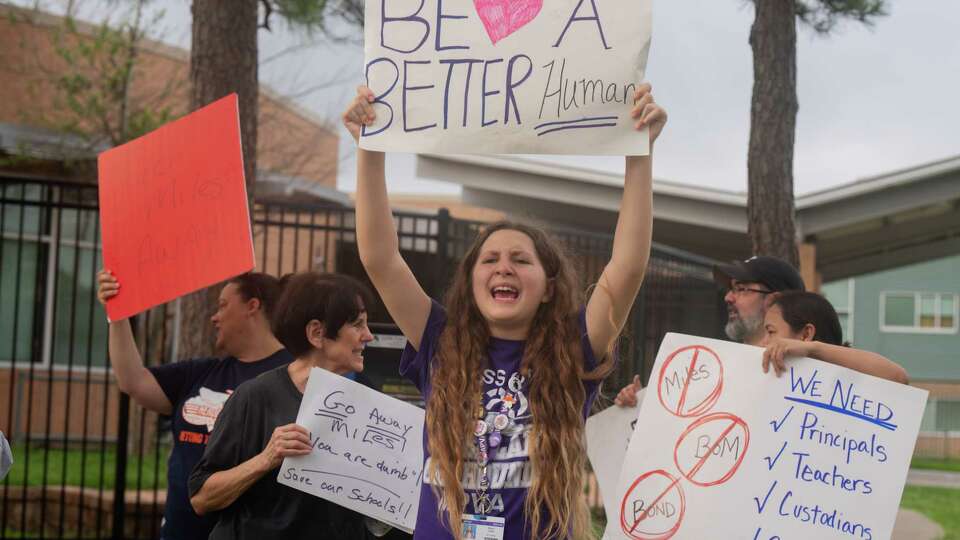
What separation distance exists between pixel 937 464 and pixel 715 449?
27.6m

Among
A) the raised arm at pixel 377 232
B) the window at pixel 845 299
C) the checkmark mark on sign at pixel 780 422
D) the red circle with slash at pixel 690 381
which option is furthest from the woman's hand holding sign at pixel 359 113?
the window at pixel 845 299

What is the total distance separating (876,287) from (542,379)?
3748cm

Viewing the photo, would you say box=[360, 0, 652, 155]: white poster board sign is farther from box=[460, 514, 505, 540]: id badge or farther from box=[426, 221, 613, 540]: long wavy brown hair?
box=[460, 514, 505, 540]: id badge

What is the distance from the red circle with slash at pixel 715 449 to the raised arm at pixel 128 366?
2.20m

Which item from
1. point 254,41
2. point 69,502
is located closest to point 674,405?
point 254,41

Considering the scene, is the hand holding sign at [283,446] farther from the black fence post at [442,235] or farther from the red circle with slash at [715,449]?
the black fence post at [442,235]

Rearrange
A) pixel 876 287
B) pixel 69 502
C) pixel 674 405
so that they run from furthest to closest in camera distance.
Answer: pixel 876 287 < pixel 69 502 < pixel 674 405

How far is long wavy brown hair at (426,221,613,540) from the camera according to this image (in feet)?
9.40

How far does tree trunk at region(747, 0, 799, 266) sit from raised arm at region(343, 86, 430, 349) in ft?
15.7

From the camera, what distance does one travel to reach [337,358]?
394cm

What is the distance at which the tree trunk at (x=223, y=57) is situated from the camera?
23.1 ft

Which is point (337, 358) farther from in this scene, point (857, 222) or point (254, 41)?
point (857, 222)

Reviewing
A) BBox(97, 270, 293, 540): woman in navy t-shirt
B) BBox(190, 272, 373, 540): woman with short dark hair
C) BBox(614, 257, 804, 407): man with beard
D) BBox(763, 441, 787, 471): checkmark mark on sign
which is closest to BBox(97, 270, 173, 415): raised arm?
BBox(97, 270, 293, 540): woman in navy t-shirt

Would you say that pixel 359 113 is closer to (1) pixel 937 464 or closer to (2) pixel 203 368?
(2) pixel 203 368
